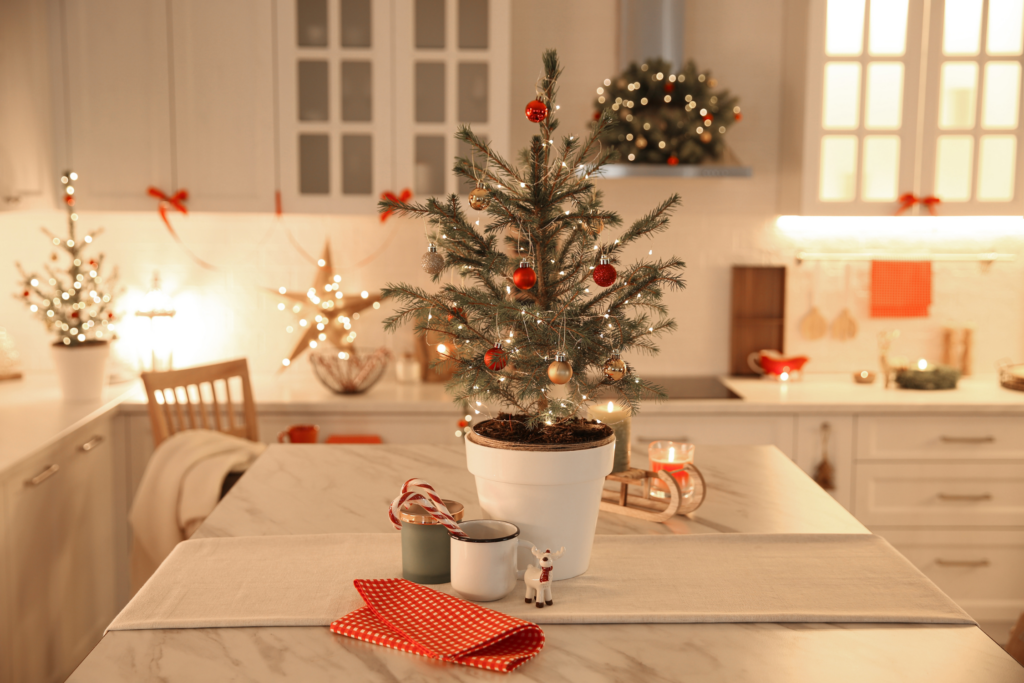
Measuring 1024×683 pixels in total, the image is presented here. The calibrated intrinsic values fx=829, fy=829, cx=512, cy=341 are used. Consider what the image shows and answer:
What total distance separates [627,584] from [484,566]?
21cm

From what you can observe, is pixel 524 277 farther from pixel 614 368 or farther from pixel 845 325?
pixel 845 325

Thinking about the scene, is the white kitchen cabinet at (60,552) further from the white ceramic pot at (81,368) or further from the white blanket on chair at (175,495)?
the white blanket on chair at (175,495)

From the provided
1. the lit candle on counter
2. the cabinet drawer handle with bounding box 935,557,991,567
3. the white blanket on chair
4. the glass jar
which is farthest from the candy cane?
the cabinet drawer handle with bounding box 935,557,991,567

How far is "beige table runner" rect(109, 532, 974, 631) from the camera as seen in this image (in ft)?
3.40

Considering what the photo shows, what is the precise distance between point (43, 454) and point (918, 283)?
3230mm

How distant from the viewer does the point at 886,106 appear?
303 cm

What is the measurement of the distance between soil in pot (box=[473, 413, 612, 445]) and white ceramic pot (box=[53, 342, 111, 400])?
2.07m

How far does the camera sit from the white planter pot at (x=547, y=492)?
3.63 ft

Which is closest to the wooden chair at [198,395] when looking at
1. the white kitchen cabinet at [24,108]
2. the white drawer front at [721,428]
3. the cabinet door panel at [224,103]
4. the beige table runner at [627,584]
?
the cabinet door panel at [224,103]

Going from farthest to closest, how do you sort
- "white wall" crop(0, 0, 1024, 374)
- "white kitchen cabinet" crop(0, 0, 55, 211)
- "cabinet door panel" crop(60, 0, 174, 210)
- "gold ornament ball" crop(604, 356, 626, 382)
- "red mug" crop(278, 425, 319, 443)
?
"white wall" crop(0, 0, 1024, 374)
"cabinet door panel" crop(60, 0, 174, 210)
"red mug" crop(278, 425, 319, 443)
"white kitchen cabinet" crop(0, 0, 55, 211)
"gold ornament ball" crop(604, 356, 626, 382)

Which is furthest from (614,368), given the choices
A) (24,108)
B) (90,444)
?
(24,108)

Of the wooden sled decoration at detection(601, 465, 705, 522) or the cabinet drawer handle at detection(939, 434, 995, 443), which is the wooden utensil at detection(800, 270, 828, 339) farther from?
the wooden sled decoration at detection(601, 465, 705, 522)

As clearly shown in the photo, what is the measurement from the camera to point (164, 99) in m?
2.93

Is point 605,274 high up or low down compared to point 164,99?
down
